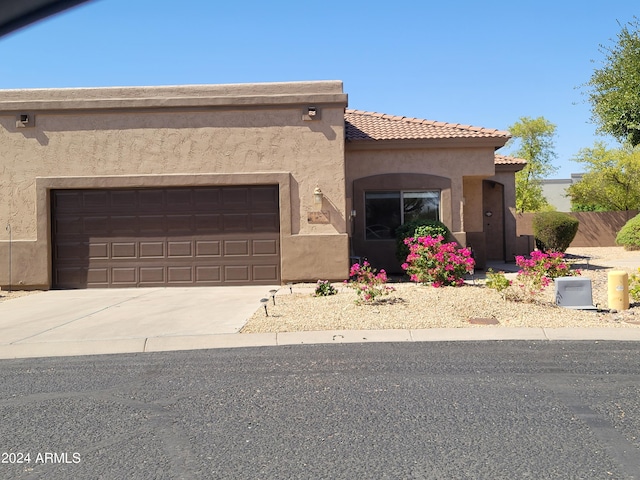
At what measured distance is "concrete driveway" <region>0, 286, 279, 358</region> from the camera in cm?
786

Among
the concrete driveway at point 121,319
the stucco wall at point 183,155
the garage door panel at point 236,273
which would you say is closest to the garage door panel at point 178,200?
the stucco wall at point 183,155

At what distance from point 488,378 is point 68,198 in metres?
11.8

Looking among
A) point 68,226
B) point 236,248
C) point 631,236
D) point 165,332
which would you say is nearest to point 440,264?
point 236,248

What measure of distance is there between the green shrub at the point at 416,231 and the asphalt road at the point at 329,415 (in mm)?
7160

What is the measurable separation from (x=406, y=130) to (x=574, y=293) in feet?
27.0

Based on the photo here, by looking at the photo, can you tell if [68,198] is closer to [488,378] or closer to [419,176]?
[419,176]

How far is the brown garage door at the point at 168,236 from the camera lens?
1402 cm

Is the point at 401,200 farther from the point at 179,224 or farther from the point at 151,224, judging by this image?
the point at 151,224

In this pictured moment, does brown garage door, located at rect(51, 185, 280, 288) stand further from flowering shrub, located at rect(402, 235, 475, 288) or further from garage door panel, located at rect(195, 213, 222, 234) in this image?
flowering shrub, located at rect(402, 235, 475, 288)

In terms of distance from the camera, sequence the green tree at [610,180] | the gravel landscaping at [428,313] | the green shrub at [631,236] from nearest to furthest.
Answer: the gravel landscaping at [428,313]
the green shrub at [631,236]
the green tree at [610,180]

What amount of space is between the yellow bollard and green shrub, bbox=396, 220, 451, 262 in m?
5.10

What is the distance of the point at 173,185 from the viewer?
13.8 metres

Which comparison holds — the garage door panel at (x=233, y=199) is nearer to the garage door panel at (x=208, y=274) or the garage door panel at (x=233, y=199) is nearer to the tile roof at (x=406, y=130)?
the garage door panel at (x=208, y=274)

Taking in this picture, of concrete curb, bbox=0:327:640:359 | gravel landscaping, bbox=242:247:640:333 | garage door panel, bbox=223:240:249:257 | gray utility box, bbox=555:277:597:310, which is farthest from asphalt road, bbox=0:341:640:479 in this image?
garage door panel, bbox=223:240:249:257
